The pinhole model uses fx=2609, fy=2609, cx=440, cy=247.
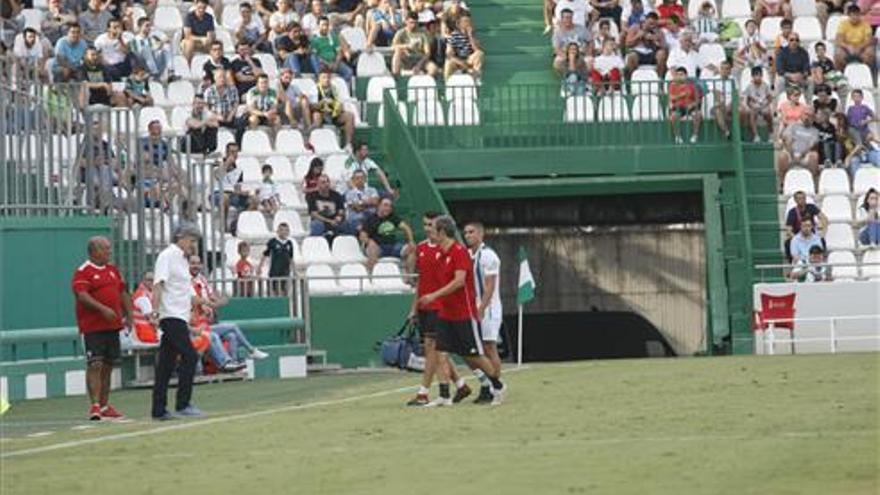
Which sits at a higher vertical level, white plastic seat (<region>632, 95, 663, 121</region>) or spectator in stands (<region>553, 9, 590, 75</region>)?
spectator in stands (<region>553, 9, 590, 75</region>)

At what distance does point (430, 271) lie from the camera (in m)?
23.7

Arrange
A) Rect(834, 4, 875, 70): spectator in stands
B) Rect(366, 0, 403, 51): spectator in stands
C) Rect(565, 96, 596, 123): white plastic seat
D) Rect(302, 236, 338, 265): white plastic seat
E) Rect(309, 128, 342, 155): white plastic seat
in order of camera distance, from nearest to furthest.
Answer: Rect(302, 236, 338, 265): white plastic seat → Rect(309, 128, 342, 155): white plastic seat → Rect(565, 96, 596, 123): white plastic seat → Rect(366, 0, 403, 51): spectator in stands → Rect(834, 4, 875, 70): spectator in stands

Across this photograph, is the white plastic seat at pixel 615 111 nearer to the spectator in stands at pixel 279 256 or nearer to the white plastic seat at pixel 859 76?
the white plastic seat at pixel 859 76

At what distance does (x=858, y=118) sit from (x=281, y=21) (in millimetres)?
9048

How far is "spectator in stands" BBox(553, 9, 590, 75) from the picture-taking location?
40881 mm

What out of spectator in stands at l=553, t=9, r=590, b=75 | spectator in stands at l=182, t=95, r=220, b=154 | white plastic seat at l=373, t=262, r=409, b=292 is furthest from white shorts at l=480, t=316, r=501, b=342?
spectator in stands at l=553, t=9, r=590, b=75

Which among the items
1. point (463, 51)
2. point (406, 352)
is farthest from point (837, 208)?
point (406, 352)

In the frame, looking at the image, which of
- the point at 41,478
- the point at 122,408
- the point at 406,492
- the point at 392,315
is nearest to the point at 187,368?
the point at 122,408

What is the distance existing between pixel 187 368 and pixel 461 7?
62.6ft

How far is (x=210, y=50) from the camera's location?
39.9 meters

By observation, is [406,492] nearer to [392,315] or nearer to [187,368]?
[187,368]

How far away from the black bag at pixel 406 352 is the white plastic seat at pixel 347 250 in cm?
374

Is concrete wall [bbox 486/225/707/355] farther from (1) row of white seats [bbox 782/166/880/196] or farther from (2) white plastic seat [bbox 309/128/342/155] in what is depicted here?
(2) white plastic seat [bbox 309/128/342/155]

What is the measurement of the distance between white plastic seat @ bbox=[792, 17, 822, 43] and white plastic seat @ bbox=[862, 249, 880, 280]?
17.2 ft
